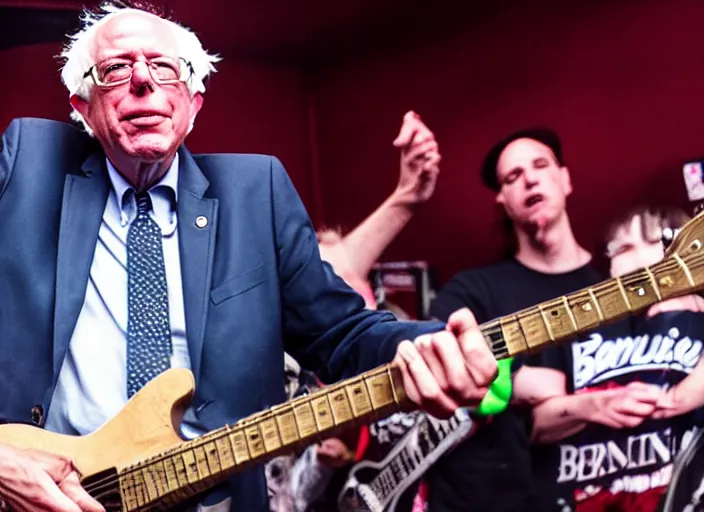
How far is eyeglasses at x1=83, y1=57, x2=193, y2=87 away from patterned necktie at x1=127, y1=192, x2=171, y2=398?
26 cm

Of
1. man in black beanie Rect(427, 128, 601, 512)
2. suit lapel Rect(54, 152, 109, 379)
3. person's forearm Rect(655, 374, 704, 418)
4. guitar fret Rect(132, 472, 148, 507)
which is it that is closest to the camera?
guitar fret Rect(132, 472, 148, 507)

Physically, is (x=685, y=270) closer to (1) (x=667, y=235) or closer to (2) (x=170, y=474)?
(1) (x=667, y=235)

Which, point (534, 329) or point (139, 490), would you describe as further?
point (139, 490)

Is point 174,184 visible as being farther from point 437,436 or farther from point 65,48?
point 437,436

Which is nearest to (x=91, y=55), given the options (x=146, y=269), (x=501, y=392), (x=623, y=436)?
(x=146, y=269)

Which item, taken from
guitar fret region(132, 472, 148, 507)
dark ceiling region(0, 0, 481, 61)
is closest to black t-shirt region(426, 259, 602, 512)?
dark ceiling region(0, 0, 481, 61)

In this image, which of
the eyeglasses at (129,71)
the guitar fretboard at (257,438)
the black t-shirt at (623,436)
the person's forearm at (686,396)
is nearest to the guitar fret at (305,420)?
the guitar fretboard at (257,438)

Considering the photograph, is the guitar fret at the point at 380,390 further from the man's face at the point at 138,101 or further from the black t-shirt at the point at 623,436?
the black t-shirt at the point at 623,436

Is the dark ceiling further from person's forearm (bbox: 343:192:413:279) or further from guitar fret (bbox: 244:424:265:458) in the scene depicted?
guitar fret (bbox: 244:424:265:458)

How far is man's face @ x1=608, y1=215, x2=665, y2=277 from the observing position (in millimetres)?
1921

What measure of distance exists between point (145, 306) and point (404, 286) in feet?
2.47

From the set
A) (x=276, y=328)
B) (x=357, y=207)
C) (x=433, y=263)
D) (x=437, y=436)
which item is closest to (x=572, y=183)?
(x=433, y=263)

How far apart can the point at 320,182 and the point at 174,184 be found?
2.05ft

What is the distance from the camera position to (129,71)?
1634 mm
